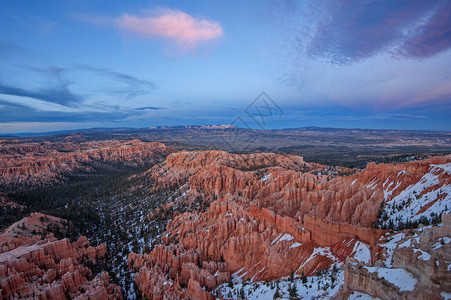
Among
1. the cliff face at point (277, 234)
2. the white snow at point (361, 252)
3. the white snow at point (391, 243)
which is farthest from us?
the cliff face at point (277, 234)

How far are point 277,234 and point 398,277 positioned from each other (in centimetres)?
2001

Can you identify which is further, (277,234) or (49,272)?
(277,234)

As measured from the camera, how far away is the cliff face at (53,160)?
104 meters

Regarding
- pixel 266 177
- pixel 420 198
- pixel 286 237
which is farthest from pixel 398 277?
pixel 266 177

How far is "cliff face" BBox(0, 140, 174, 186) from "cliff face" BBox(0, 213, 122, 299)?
82070mm

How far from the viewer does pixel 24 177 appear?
10294 centimetres

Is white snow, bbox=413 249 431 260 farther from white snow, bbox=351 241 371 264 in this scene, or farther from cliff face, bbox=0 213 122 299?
cliff face, bbox=0 213 122 299

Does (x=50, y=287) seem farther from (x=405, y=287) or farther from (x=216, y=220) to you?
(x=405, y=287)

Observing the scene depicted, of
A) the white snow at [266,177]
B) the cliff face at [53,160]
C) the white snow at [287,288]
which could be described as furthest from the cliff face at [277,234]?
the cliff face at [53,160]

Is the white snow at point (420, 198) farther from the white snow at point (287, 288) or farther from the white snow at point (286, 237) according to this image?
the white snow at point (287, 288)

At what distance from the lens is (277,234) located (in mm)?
33906

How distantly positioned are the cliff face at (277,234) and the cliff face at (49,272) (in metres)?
5.69

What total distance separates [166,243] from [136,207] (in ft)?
89.0

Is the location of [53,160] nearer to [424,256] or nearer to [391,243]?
[391,243]
